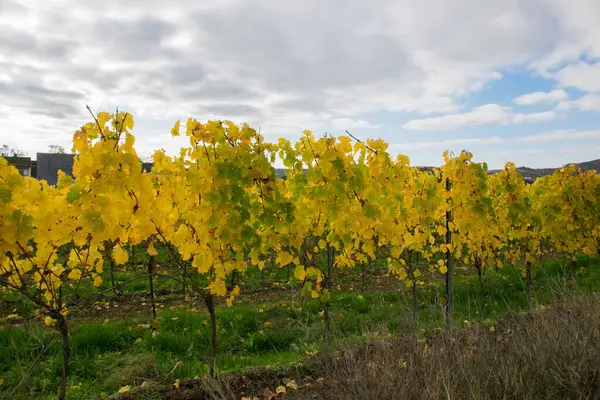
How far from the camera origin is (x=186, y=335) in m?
5.81

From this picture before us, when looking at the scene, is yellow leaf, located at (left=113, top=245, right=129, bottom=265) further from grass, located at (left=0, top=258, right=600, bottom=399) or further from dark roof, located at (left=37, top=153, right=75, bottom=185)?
dark roof, located at (left=37, top=153, right=75, bottom=185)

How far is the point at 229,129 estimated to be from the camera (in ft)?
11.6

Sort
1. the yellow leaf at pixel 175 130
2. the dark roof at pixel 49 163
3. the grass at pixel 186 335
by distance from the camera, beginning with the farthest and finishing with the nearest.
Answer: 1. the dark roof at pixel 49 163
2. the grass at pixel 186 335
3. the yellow leaf at pixel 175 130

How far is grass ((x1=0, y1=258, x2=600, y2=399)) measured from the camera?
166 inches

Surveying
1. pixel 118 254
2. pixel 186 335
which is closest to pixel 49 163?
pixel 186 335

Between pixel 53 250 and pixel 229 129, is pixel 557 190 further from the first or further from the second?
pixel 53 250

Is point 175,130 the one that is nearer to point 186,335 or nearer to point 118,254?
point 118,254

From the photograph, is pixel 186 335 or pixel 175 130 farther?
pixel 186 335

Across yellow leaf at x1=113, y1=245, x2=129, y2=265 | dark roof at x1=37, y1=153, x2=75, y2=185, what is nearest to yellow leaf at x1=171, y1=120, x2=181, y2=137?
yellow leaf at x1=113, y1=245, x2=129, y2=265

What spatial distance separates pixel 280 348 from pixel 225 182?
10.6ft

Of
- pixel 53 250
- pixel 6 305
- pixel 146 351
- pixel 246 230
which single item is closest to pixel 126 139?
pixel 246 230

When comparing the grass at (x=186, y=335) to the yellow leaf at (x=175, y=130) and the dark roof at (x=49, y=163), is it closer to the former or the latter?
the yellow leaf at (x=175, y=130)

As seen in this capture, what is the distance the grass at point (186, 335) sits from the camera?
4211 mm

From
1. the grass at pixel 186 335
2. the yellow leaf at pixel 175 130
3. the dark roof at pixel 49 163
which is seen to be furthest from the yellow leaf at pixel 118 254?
the dark roof at pixel 49 163
